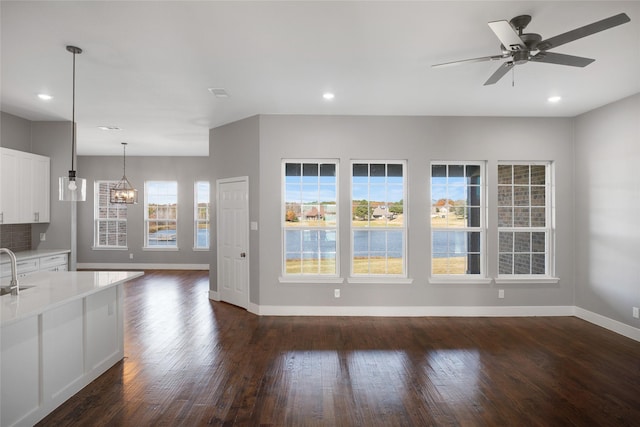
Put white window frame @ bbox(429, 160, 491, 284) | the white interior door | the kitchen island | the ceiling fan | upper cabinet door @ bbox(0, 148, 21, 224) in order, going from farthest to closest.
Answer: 1. the white interior door
2. white window frame @ bbox(429, 160, 491, 284)
3. upper cabinet door @ bbox(0, 148, 21, 224)
4. the kitchen island
5. the ceiling fan

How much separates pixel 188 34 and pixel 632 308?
18.6 ft

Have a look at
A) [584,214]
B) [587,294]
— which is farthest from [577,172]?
[587,294]

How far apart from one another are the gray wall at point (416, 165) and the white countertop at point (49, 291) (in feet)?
7.29

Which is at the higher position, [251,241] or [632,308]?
[251,241]

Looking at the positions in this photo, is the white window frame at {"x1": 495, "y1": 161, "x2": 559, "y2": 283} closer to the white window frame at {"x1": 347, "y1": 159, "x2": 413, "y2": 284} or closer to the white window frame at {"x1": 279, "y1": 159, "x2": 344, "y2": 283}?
the white window frame at {"x1": 347, "y1": 159, "x2": 413, "y2": 284}

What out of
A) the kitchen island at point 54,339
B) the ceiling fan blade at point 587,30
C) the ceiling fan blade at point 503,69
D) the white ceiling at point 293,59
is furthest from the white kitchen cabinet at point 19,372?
the ceiling fan blade at point 587,30

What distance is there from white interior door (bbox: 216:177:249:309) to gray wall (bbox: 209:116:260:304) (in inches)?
4.5

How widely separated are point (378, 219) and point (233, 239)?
2.33 meters

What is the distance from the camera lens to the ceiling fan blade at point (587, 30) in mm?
1979

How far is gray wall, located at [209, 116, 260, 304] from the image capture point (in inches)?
199

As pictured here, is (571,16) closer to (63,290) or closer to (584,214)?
(584,214)

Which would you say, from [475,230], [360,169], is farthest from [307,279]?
[475,230]

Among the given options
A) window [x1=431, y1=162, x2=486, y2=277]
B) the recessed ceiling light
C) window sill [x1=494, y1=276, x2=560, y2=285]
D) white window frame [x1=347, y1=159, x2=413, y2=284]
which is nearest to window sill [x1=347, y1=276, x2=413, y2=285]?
white window frame [x1=347, y1=159, x2=413, y2=284]

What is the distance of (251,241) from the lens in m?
5.18
